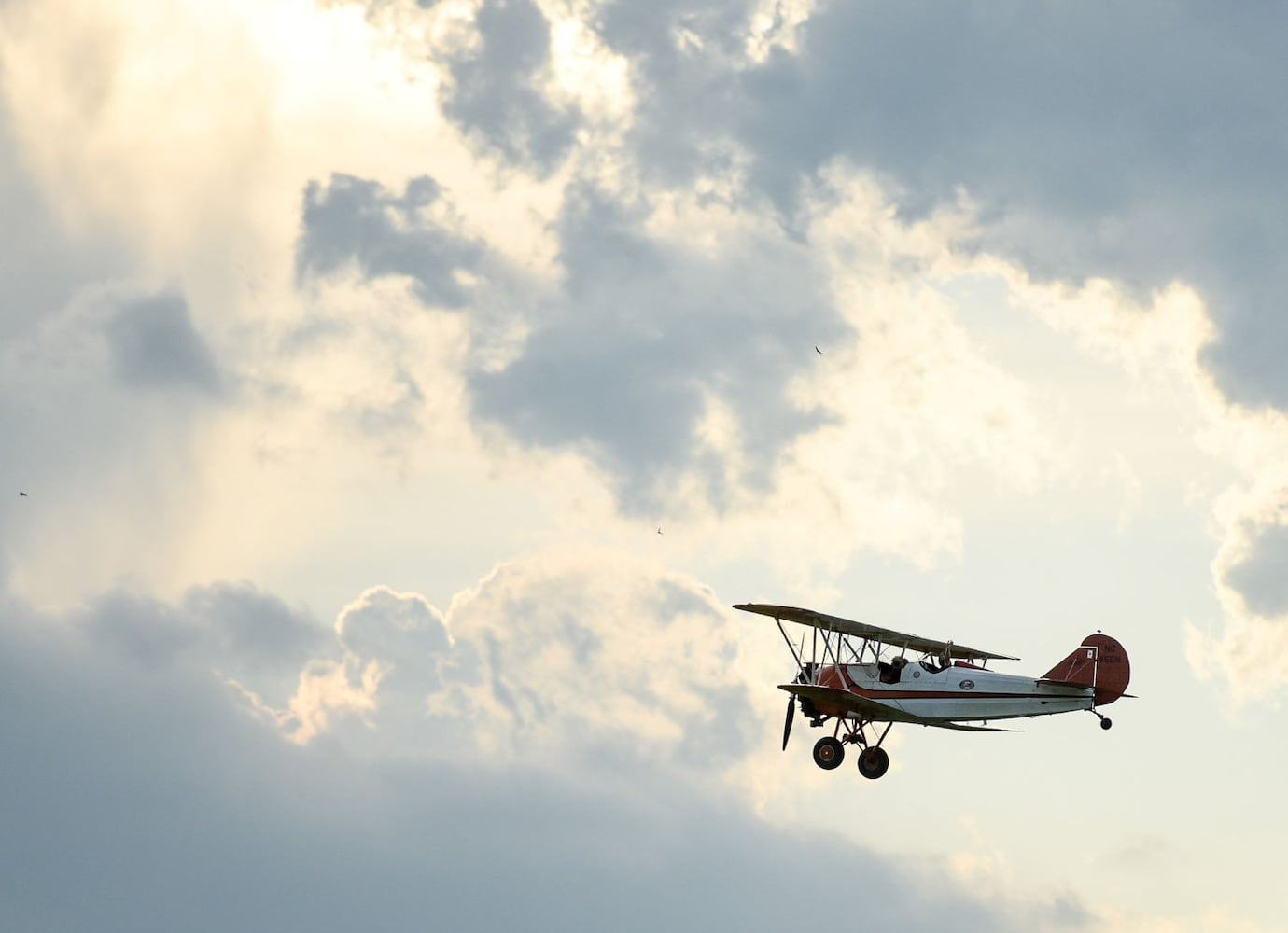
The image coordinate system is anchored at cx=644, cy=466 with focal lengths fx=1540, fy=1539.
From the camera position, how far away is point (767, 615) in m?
61.7

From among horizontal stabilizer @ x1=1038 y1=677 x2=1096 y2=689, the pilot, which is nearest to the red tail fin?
horizontal stabilizer @ x1=1038 y1=677 x2=1096 y2=689

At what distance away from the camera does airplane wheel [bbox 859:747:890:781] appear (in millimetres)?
60062

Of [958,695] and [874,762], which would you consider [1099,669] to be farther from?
[874,762]

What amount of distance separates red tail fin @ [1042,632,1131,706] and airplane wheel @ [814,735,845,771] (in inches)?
331

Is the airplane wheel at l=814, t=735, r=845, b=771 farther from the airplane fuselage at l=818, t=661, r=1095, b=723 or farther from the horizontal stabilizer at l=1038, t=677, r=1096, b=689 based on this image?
Result: the horizontal stabilizer at l=1038, t=677, r=1096, b=689

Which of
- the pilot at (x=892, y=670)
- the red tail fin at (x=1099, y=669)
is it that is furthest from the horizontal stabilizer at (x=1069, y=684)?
the pilot at (x=892, y=670)

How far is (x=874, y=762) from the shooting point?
60219 mm

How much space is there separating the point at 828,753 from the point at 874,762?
6.46 feet

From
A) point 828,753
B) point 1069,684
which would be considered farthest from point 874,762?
point 1069,684

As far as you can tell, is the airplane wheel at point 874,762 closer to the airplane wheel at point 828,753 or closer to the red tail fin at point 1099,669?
the airplane wheel at point 828,753

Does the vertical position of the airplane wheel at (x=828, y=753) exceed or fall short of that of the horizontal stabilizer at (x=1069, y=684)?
it falls short

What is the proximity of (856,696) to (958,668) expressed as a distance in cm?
428

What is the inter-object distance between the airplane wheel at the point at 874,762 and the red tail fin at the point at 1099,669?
22.8 ft

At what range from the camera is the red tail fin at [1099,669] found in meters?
58.6
